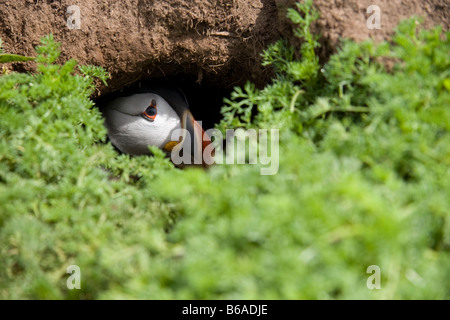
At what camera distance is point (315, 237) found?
0.98 meters

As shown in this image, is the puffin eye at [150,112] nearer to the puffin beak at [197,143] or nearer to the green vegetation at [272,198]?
the puffin beak at [197,143]

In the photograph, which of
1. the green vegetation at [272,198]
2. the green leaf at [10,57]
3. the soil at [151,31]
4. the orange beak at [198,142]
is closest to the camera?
the green vegetation at [272,198]

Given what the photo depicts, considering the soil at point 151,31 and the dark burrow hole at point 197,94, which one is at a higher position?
the soil at point 151,31

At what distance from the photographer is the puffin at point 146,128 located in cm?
271

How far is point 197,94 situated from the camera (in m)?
3.10

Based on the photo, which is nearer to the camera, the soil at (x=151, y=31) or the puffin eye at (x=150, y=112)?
the soil at (x=151, y=31)

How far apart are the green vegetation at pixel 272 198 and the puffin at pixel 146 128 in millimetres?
989

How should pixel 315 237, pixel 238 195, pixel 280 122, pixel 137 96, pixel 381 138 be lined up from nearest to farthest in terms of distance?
pixel 315 237
pixel 238 195
pixel 381 138
pixel 280 122
pixel 137 96

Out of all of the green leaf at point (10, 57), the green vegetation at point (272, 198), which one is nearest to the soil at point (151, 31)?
the green leaf at point (10, 57)

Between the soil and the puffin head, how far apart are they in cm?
32

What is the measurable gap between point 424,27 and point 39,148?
137 cm
